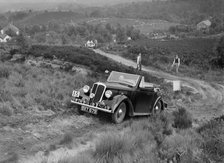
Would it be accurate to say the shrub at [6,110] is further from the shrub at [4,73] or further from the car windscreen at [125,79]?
the shrub at [4,73]

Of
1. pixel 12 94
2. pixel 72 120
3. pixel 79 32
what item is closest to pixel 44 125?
pixel 72 120

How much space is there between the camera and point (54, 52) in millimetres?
26734

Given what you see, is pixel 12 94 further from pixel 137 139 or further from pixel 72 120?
pixel 137 139

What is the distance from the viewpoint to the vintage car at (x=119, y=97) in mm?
9578

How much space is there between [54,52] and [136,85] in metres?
17.6

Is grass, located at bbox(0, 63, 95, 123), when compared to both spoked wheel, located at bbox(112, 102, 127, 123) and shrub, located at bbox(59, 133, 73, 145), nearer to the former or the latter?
spoked wheel, located at bbox(112, 102, 127, 123)

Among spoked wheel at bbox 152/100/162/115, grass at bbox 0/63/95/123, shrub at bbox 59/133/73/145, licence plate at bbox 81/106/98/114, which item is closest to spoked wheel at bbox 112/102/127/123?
licence plate at bbox 81/106/98/114

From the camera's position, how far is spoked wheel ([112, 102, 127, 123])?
9.62 metres

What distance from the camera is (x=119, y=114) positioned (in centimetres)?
995

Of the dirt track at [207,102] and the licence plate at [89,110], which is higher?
the licence plate at [89,110]

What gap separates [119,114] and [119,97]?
675mm

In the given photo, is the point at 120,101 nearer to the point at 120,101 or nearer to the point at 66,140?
the point at 120,101

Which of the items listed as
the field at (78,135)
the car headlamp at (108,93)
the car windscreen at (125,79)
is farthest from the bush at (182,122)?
the car headlamp at (108,93)

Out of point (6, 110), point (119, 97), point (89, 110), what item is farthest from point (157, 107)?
point (6, 110)
